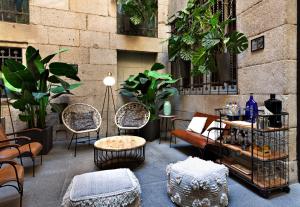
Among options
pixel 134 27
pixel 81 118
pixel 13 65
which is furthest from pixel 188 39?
pixel 13 65

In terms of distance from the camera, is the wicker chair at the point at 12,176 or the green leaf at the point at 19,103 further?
the green leaf at the point at 19,103

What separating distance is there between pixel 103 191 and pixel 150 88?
2.73 metres

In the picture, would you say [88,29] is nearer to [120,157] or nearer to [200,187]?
[120,157]

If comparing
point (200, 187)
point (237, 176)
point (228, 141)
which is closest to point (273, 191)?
point (237, 176)

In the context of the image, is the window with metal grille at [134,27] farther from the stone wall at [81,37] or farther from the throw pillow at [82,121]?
the throw pillow at [82,121]

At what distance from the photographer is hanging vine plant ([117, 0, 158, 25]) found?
173 inches

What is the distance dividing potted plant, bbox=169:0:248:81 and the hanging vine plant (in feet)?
3.32

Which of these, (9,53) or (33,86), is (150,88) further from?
(9,53)

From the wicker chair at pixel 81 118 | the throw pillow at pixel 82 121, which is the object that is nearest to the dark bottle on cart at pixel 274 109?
the wicker chair at pixel 81 118

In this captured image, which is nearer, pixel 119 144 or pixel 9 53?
pixel 119 144

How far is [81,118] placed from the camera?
394 centimetres

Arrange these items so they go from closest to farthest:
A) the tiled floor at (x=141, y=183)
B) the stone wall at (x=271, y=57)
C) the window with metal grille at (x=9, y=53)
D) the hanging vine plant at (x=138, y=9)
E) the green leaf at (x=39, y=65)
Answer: the tiled floor at (x=141, y=183), the stone wall at (x=271, y=57), the green leaf at (x=39, y=65), the window with metal grille at (x=9, y=53), the hanging vine plant at (x=138, y=9)

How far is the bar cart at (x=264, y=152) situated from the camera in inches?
80.7

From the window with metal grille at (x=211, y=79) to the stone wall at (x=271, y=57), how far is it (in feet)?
0.75
